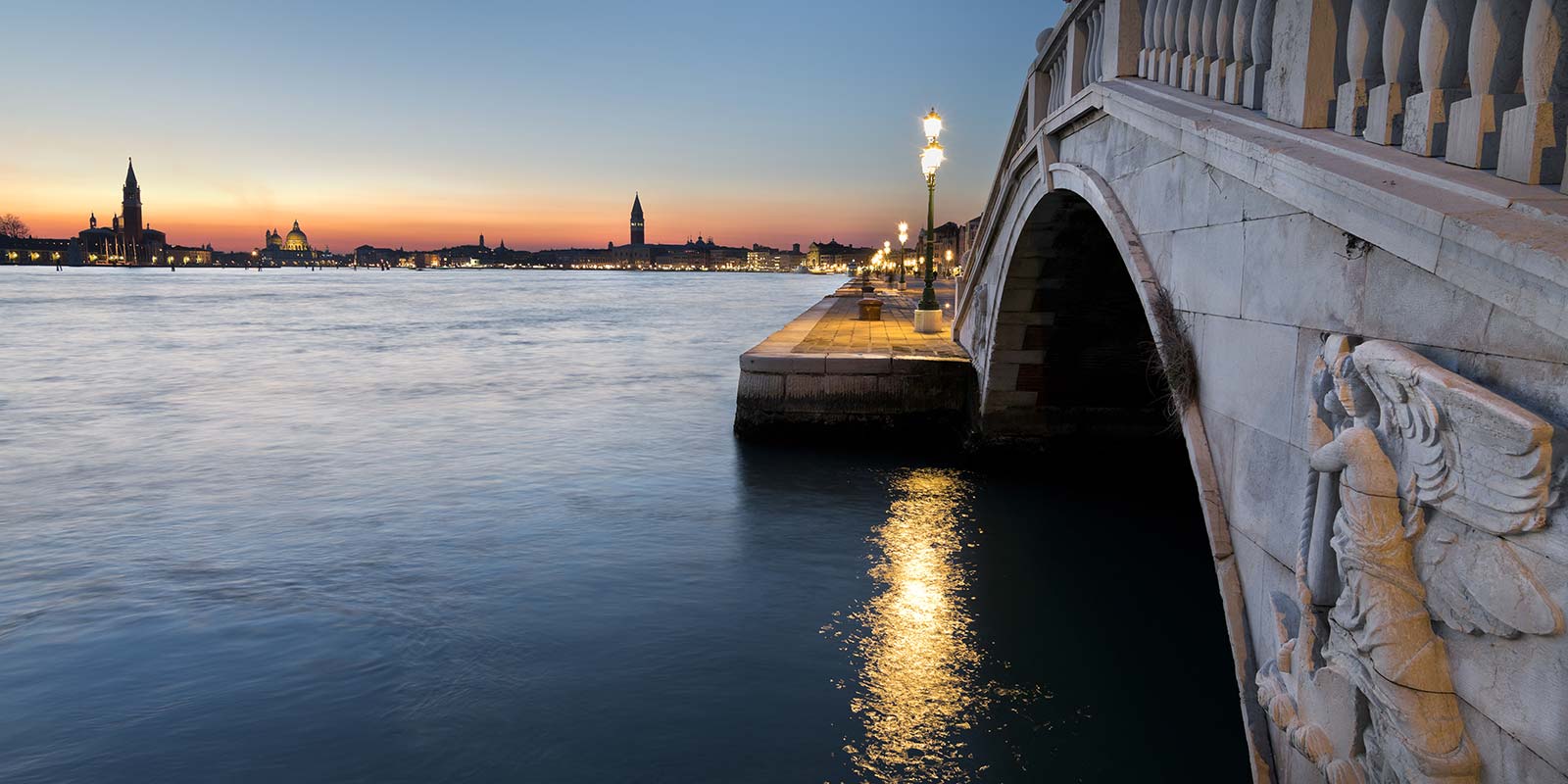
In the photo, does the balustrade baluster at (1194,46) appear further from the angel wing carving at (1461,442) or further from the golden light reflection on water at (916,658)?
the golden light reflection on water at (916,658)

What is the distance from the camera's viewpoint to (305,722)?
273 inches

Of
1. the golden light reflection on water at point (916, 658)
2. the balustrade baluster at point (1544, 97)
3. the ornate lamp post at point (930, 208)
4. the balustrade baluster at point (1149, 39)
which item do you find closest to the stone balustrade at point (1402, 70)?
the balustrade baluster at point (1544, 97)

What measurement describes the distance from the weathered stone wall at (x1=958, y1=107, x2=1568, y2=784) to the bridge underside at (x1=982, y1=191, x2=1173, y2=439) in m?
4.22

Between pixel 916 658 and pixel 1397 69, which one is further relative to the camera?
pixel 916 658

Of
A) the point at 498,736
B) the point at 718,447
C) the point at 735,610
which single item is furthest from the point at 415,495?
the point at 498,736

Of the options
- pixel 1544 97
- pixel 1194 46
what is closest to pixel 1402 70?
pixel 1544 97

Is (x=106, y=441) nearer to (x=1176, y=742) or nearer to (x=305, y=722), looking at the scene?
(x=305, y=722)

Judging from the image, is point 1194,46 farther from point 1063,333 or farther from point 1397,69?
point 1063,333

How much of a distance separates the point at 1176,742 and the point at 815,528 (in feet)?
18.7

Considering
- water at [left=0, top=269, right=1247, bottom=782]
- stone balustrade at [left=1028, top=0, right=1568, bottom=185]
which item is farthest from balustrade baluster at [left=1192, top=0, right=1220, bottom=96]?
water at [left=0, top=269, right=1247, bottom=782]

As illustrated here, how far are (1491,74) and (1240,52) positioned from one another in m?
2.14

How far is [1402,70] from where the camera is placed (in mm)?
3875

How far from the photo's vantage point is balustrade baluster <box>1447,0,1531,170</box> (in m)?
3.31

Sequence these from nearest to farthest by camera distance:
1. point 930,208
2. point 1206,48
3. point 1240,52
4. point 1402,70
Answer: point 1402,70 < point 1240,52 < point 1206,48 < point 930,208
